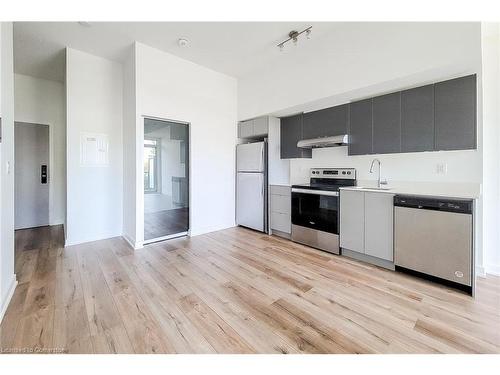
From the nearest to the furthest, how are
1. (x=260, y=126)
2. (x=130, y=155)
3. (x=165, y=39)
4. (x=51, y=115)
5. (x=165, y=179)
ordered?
(x=165, y=39), (x=130, y=155), (x=165, y=179), (x=260, y=126), (x=51, y=115)

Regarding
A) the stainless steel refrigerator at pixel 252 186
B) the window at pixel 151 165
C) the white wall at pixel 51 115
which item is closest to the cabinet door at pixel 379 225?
the stainless steel refrigerator at pixel 252 186

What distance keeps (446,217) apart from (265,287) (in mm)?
1817

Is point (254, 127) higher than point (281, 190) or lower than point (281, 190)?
higher

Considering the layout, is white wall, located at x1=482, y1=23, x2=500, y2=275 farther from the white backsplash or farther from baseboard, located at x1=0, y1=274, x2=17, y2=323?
baseboard, located at x1=0, y1=274, x2=17, y2=323

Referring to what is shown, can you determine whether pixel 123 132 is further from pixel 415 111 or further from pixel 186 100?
pixel 415 111

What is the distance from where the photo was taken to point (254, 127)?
4.17 m

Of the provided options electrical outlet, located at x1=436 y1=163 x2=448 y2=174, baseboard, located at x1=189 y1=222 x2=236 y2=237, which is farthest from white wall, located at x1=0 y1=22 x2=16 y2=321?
electrical outlet, located at x1=436 y1=163 x2=448 y2=174

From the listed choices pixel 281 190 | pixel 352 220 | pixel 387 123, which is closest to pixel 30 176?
pixel 281 190

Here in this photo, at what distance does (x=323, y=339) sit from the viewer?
1.50m

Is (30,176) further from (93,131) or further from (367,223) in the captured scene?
(367,223)

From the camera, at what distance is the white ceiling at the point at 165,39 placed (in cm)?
282

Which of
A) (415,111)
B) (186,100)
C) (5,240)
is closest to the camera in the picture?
(5,240)

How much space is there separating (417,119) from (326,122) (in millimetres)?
1105
